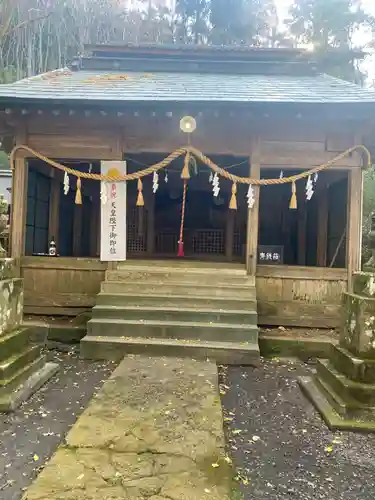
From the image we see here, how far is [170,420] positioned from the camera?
324 centimetres

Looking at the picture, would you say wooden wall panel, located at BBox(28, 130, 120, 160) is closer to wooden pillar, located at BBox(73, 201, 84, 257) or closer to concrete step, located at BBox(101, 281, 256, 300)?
concrete step, located at BBox(101, 281, 256, 300)

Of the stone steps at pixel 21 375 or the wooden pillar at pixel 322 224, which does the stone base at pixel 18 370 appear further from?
the wooden pillar at pixel 322 224

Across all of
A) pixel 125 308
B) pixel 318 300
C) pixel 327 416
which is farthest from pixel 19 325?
pixel 318 300

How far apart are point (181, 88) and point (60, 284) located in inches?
169

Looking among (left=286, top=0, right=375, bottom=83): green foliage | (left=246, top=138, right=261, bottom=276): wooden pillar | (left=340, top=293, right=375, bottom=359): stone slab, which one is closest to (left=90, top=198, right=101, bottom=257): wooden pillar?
(left=246, top=138, right=261, bottom=276): wooden pillar

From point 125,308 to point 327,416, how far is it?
3.28m

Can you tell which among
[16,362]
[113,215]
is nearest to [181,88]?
[113,215]

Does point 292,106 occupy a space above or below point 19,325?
above

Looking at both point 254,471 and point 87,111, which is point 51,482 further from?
point 87,111

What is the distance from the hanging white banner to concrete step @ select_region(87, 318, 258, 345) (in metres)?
1.42

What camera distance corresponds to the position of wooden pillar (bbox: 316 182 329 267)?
342 inches

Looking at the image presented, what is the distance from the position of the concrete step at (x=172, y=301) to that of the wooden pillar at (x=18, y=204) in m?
1.85

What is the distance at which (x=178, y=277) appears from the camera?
641 centimetres

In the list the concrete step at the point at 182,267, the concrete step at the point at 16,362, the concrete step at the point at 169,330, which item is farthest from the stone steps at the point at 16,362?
the concrete step at the point at 182,267
